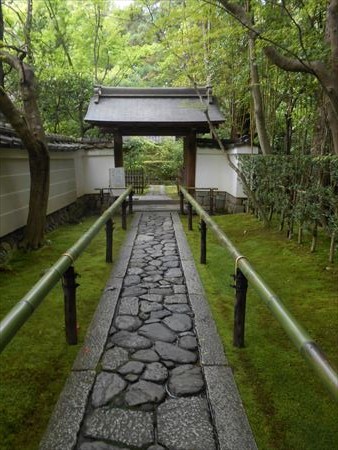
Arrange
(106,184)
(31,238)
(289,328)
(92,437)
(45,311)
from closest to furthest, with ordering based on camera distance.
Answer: (289,328)
(92,437)
(45,311)
(31,238)
(106,184)

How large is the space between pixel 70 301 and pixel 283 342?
2.32 metres

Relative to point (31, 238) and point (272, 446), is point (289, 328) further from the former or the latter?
point (31, 238)

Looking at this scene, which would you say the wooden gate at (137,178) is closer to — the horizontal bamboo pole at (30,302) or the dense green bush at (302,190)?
the dense green bush at (302,190)

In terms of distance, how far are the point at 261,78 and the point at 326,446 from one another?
8902mm

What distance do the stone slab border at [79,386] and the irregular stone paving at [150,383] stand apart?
68 millimetres

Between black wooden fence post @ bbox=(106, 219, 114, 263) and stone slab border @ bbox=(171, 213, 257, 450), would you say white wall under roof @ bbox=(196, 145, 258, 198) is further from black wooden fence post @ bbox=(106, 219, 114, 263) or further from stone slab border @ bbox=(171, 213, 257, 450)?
stone slab border @ bbox=(171, 213, 257, 450)

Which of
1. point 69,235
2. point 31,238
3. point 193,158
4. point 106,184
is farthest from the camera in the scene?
point 106,184

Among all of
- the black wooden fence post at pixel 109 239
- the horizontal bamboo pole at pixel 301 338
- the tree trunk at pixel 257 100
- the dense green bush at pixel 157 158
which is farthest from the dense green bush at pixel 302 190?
the dense green bush at pixel 157 158

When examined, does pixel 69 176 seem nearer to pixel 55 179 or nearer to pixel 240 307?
pixel 55 179

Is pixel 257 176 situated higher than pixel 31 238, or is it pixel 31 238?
pixel 257 176

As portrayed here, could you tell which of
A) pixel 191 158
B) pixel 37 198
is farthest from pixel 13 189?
pixel 191 158

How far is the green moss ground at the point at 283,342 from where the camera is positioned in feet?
8.14

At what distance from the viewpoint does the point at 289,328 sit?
7.27ft

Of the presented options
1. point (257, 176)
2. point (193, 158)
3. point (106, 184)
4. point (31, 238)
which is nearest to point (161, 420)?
point (31, 238)
